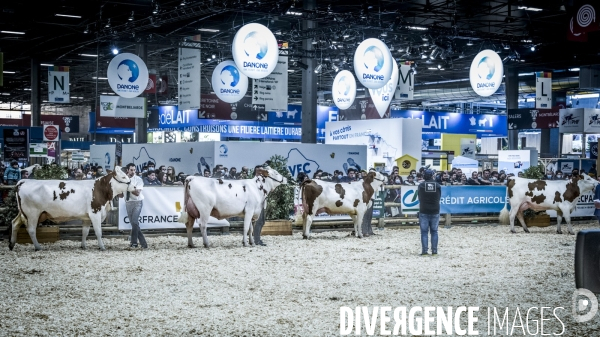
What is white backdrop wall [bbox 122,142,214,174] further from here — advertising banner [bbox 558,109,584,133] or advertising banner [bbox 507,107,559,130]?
advertising banner [bbox 507,107,559,130]

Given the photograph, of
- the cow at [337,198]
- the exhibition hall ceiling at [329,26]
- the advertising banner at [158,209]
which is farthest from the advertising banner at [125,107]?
the cow at [337,198]

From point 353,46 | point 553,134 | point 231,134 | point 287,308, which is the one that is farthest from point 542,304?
point 553,134

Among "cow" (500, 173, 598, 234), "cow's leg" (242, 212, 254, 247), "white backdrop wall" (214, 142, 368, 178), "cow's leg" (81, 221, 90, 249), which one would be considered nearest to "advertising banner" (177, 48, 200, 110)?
"white backdrop wall" (214, 142, 368, 178)

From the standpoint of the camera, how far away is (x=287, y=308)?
343 inches

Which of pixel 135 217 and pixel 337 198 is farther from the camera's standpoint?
pixel 337 198

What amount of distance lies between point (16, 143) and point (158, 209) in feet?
37.1

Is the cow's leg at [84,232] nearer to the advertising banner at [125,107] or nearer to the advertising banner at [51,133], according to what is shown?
the advertising banner at [125,107]

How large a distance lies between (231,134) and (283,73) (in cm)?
1527

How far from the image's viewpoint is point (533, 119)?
3412cm

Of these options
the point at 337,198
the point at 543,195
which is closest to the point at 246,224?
the point at 337,198

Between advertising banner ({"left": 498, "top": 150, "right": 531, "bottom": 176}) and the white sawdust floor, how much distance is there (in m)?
12.9

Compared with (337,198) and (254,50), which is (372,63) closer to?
(254,50)

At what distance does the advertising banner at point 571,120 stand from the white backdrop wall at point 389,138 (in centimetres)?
698

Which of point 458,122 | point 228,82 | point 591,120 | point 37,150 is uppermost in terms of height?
point 228,82
